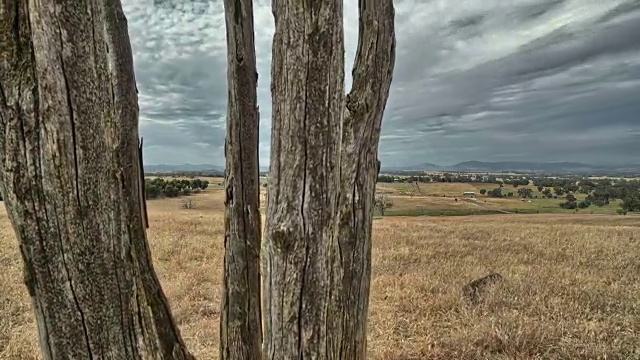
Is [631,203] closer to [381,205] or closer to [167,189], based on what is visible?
[381,205]

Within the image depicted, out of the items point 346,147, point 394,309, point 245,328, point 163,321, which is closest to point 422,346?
point 394,309

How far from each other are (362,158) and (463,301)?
4533mm

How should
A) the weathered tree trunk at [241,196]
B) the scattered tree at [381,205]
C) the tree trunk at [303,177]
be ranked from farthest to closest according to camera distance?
the scattered tree at [381,205]
the weathered tree trunk at [241,196]
the tree trunk at [303,177]

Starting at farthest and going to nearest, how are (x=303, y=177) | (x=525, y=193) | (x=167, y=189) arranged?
(x=525, y=193), (x=167, y=189), (x=303, y=177)

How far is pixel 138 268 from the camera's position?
7.75 ft

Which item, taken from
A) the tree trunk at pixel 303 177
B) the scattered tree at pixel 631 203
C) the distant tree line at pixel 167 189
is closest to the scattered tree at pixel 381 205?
the scattered tree at pixel 631 203

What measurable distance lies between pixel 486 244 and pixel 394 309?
24.2 ft

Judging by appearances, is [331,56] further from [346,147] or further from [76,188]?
[76,188]

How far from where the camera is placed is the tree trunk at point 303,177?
7.18ft

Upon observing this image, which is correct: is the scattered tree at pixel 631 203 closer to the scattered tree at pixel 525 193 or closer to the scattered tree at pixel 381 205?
the scattered tree at pixel 525 193

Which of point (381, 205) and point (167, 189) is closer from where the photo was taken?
point (381, 205)

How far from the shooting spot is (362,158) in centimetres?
307

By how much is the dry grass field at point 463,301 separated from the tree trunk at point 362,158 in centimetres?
219

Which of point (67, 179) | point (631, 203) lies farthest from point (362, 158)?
point (631, 203)
